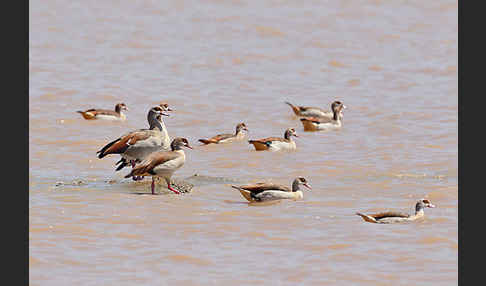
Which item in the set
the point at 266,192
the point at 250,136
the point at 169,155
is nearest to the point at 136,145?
the point at 169,155

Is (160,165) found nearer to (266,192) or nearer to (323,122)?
(266,192)

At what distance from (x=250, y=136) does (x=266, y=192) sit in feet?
19.5

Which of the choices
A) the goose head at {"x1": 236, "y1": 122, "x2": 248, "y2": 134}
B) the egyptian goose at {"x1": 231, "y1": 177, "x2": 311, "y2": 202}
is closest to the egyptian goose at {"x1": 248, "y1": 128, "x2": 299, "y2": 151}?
the goose head at {"x1": 236, "y1": 122, "x2": 248, "y2": 134}

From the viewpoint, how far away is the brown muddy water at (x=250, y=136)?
12.9 meters

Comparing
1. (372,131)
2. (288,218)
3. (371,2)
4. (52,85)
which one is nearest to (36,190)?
(288,218)

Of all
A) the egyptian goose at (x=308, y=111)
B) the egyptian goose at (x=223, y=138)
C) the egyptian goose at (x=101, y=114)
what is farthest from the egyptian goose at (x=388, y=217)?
the egyptian goose at (x=308, y=111)

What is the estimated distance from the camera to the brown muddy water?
12922mm

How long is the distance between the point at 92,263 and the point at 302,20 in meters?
23.5

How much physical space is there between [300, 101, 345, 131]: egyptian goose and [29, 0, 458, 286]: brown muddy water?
28cm

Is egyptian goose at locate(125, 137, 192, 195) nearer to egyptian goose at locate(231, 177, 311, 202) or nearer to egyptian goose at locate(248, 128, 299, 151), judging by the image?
egyptian goose at locate(231, 177, 311, 202)

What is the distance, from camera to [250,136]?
860 inches

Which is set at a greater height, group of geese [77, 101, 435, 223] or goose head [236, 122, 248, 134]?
goose head [236, 122, 248, 134]

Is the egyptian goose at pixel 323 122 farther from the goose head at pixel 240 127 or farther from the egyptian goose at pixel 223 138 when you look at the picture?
the egyptian goose at pixel 223 138

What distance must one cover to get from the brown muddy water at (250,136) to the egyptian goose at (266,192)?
15 cm
